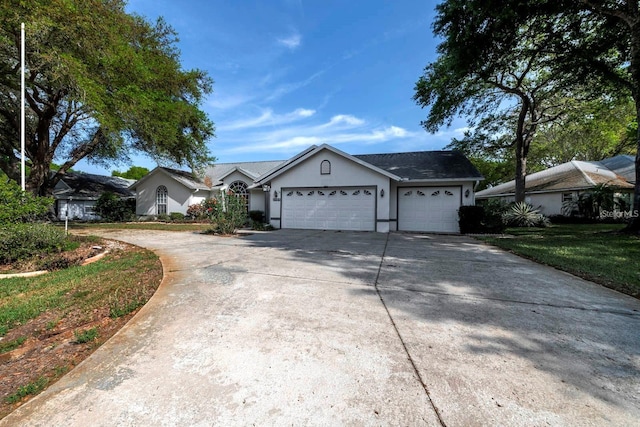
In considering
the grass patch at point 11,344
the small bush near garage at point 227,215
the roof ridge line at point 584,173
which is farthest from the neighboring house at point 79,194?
the roof ridge line at point 584,173

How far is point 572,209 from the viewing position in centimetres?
1823

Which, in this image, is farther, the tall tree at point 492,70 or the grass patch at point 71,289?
the tall tree at point 492,70

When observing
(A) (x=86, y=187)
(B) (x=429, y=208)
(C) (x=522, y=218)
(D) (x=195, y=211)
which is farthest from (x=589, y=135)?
(A) (x=86, y=187)

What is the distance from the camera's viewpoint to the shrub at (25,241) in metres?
5.71

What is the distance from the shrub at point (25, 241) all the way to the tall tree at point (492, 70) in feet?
47.8

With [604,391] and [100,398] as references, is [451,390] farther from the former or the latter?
[100,398]

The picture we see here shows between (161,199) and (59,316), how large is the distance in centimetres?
1937

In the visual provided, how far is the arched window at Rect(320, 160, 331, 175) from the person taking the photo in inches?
534

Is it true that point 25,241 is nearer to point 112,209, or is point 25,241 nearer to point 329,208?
point 329,208

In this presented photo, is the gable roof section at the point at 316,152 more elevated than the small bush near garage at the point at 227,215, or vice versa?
the gable roof section at the point at 316,152

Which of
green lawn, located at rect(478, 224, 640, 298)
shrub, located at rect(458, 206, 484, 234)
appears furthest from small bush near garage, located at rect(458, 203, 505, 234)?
green lawn, located at rect(478, 224, 640, 298)

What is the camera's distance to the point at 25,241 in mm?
5973

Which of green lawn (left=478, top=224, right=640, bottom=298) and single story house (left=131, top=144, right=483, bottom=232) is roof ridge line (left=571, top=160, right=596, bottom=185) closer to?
single story house (left=131, top=144, right=483, bottom=232)

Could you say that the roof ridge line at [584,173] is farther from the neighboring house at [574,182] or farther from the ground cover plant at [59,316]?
the ground cover plant at [59,316]
